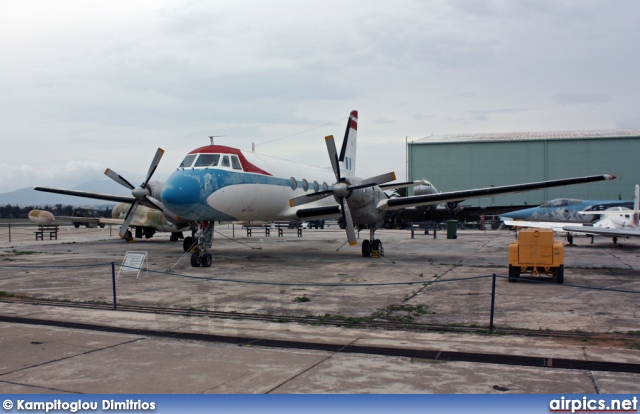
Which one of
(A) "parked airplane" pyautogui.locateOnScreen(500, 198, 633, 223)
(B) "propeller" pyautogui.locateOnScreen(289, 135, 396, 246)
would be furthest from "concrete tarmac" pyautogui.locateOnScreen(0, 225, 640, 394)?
(A) "parked airplane" pyautogui.locateOnScreen(500, 198, 633, 223)

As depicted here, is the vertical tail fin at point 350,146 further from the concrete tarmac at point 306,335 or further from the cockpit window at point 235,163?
the concrete tarmac at point 306,335

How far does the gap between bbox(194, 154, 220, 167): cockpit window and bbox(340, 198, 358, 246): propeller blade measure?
4.52 meters

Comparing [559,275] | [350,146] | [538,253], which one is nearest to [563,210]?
[350,146]

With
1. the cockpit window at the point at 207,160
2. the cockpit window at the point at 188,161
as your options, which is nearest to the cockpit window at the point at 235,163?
the cockpit window at the point at 207,160

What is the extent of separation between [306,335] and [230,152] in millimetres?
10776

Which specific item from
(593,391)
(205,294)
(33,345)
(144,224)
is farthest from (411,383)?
(144,224)

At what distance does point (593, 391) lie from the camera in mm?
5348

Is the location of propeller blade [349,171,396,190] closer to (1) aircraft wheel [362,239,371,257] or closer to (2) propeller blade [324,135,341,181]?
(2) propeller blade [324,135,341,181]

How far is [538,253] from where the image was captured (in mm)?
13234

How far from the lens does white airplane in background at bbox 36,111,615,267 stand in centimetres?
1645

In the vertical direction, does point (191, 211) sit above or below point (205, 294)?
above

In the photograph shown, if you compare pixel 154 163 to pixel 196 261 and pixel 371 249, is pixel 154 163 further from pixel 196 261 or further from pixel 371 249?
pixel 371 249

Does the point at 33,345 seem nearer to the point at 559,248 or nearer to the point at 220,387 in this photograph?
the point at 220,387

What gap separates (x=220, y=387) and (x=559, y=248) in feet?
33.7
